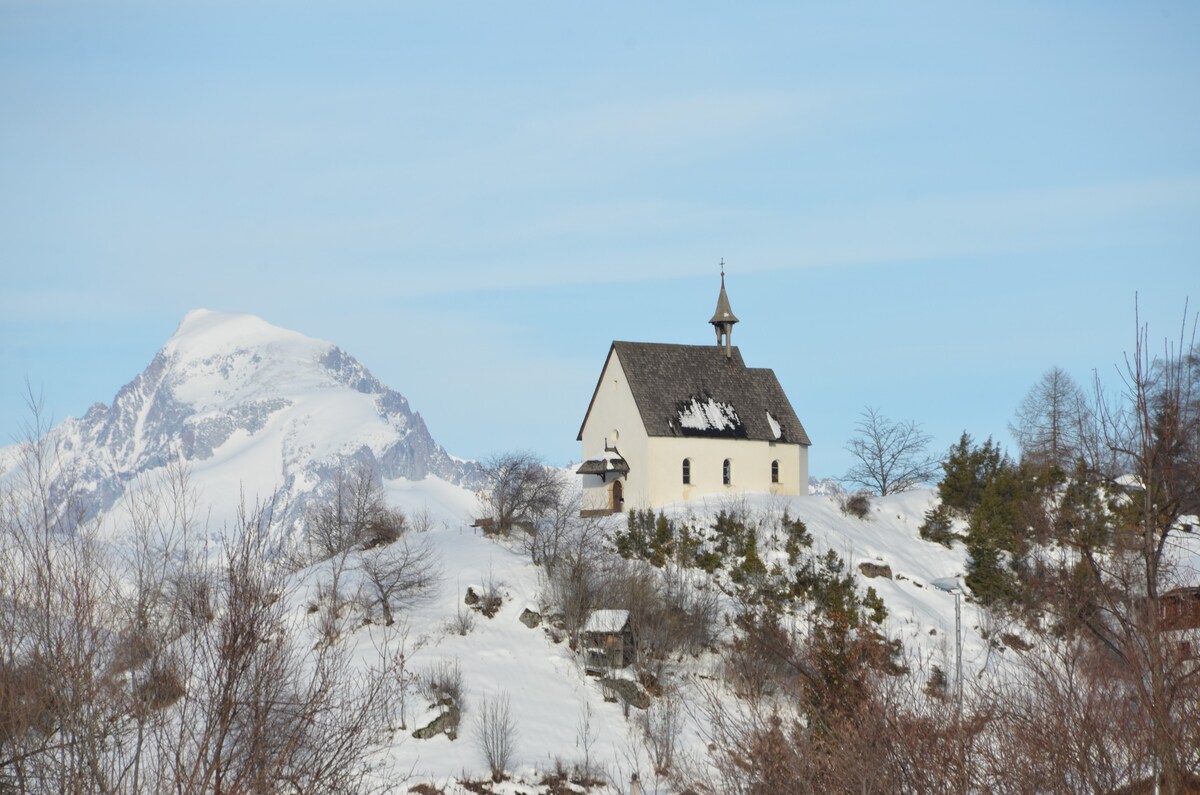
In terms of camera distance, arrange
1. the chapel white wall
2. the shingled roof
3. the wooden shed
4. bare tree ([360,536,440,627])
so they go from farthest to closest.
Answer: the shingled roof, the chapel white wall, bare tree ([360,536,440,627]), the wooden shed

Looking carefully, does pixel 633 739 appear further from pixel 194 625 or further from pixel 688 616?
pixel 194 625

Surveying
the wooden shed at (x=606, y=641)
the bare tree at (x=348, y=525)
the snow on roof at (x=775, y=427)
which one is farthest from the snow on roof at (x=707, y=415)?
the wooden shed at (x=606, y=641)

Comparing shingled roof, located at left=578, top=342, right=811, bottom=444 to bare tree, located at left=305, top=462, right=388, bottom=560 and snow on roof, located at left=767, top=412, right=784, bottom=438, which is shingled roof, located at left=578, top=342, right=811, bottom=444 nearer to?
snow on roof, located at left=767, top=412, right=784, bottom=438

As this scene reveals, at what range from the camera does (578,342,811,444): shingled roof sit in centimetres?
6462

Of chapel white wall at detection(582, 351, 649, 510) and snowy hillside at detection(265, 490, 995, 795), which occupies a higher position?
chapel white wall at detection(582, 351, 649, 510)

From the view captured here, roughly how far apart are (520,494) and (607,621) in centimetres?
1214

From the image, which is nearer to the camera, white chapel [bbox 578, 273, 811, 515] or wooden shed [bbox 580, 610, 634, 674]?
wooden shed [bbox 580, 610, 634, 674]

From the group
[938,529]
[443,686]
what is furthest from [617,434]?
→ [443,686]

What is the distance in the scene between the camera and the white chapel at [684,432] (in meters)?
63.6

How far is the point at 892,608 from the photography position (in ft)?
177

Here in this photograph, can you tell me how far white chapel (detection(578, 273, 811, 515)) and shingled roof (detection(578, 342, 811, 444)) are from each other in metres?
0.05

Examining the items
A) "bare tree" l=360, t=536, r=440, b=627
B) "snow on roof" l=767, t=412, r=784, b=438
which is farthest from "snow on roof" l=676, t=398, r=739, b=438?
"bare tree" l=360, t=536, r=440, b=627

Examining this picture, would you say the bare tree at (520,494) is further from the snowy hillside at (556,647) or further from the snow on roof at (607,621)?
the snow on roof at (607,621)

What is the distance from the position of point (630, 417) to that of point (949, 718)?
42.9 m
